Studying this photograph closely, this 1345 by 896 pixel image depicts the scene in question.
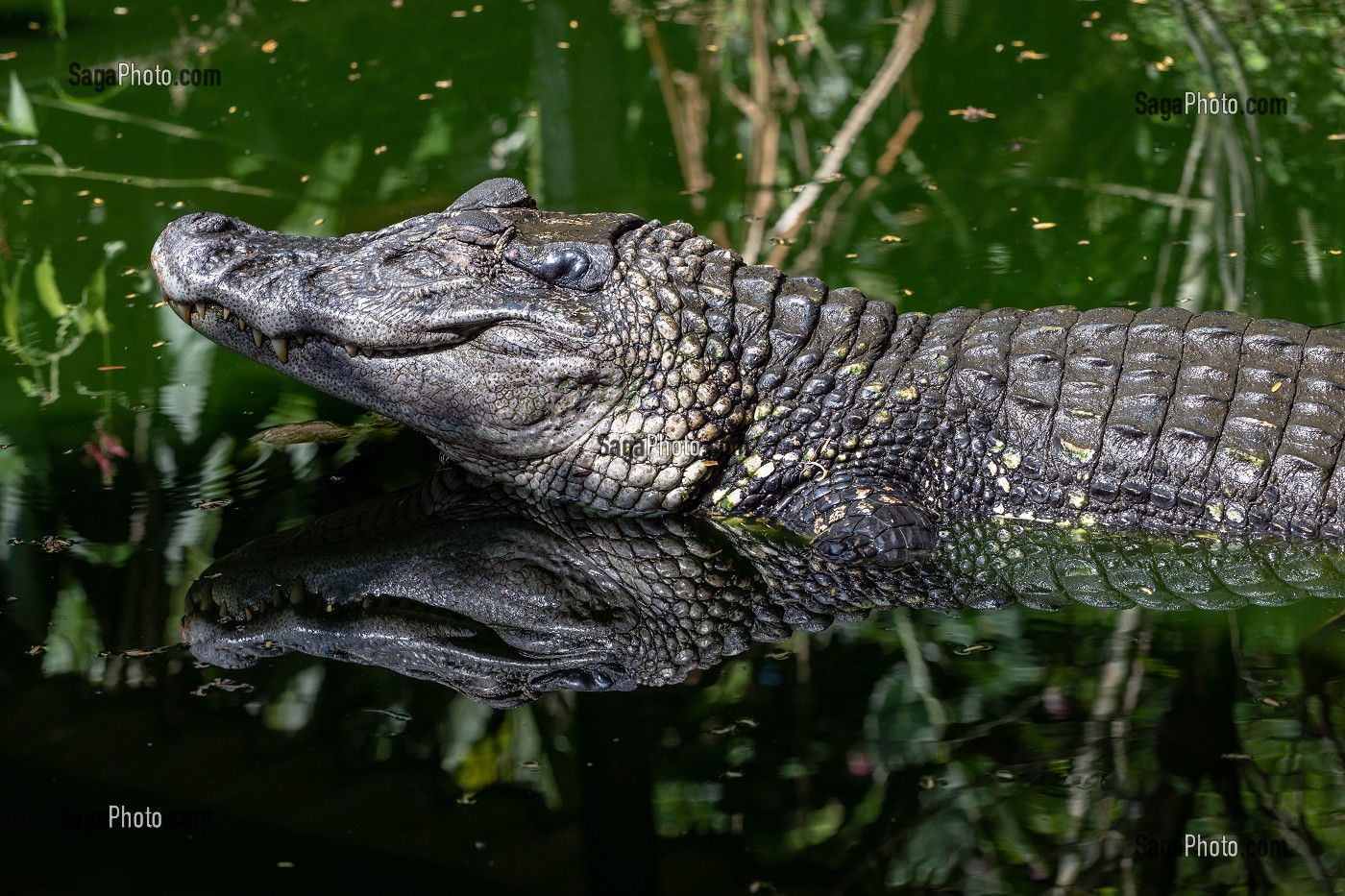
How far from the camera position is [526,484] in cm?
593

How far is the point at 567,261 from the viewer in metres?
5.66

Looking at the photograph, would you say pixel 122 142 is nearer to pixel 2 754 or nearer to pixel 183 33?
pixel 183 33

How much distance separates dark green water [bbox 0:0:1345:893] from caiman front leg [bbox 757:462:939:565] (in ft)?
1.31

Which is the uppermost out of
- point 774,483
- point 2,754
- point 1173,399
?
point 1173,399

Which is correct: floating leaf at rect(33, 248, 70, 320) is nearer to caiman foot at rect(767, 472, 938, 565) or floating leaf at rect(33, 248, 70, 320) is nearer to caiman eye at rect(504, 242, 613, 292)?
caiman eye at rect(504, 242, 613, 292)

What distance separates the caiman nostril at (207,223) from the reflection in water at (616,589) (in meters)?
1.25

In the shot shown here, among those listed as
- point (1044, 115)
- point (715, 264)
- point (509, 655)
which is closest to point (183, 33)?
point (1044, 115)

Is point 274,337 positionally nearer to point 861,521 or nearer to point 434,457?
point 434,457

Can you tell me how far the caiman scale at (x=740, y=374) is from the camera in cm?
537

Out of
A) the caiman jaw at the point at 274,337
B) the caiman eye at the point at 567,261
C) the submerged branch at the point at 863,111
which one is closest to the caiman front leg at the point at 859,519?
the caiman eye at the point at 567,261

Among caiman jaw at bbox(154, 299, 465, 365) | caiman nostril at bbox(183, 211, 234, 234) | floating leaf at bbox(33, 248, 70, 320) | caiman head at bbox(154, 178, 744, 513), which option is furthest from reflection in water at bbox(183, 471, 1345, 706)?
floating leaf at bbox(33, 248, 70, 320)

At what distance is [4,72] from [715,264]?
7.43 m

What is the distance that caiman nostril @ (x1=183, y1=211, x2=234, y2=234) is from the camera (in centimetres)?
578

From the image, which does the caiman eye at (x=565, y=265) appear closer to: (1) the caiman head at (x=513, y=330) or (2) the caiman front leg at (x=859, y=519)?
(1) the caiman head at (x=513, y=330)
